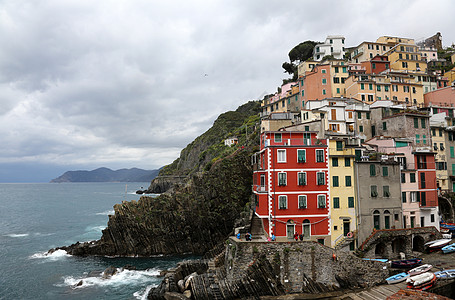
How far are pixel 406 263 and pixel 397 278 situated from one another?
272 centimetres

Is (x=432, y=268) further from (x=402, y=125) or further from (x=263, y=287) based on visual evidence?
(x=402, y=125)

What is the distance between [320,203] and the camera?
33.9 m

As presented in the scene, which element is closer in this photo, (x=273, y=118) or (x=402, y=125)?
(x=402, y=125)

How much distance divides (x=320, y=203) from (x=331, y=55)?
64.6 metres

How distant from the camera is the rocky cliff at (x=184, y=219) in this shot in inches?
2021

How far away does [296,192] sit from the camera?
33.8m

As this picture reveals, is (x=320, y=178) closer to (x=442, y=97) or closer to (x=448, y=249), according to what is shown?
(x=448, y=249)

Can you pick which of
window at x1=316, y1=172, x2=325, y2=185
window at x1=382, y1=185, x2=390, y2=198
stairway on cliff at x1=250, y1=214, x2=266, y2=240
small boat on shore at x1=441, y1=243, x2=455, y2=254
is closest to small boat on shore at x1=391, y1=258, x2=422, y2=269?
small boat on shore at x1=441, y1=243, x2=455, y2=254

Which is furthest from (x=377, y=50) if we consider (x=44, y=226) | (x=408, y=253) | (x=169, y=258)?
(x=44, y=226)

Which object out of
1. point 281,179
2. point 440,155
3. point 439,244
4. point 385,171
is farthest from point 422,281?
point 440,155

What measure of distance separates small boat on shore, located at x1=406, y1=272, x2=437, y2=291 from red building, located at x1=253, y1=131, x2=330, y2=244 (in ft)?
28.2

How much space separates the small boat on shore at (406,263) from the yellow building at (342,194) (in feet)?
14.1

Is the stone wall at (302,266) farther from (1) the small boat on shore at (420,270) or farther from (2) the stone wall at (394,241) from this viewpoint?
(2) the stone wall at (394,241)

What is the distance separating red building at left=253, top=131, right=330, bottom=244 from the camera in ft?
110
